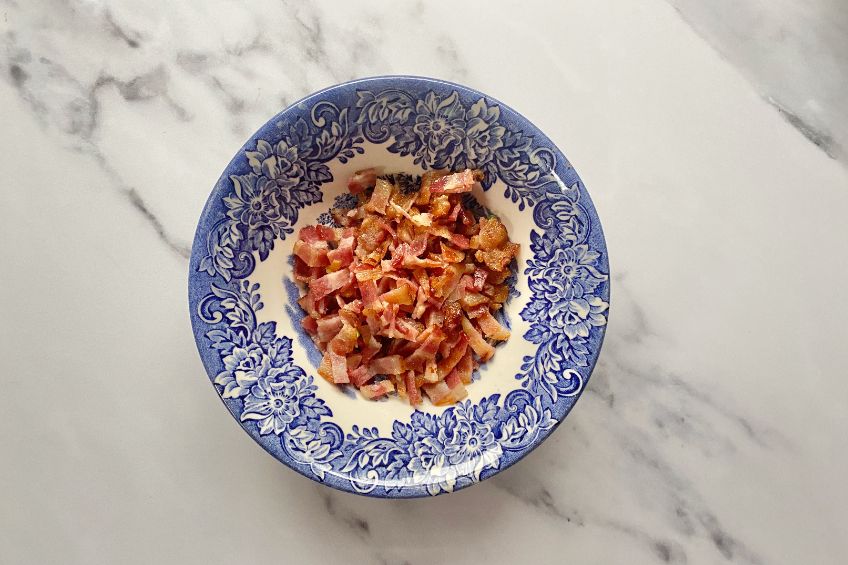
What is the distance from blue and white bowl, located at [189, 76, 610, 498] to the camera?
1.05 m

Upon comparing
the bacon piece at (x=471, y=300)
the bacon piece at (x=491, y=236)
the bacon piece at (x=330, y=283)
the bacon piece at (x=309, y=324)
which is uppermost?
the bacon piece at (x=491, y=236)

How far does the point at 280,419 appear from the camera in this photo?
106cm

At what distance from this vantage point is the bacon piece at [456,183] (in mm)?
1158

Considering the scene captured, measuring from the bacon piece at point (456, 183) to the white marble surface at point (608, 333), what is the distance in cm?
23

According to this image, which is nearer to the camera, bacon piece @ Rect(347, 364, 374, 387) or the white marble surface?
bacon piece @ Rect(347, 364, 374, 387)

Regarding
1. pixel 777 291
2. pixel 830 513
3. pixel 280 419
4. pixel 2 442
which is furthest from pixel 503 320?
pixel 2 442

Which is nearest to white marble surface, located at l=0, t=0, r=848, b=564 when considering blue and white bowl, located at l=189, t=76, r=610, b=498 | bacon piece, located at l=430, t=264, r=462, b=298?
blue and white bowl, located at l=189, t=76, r=610, b=498

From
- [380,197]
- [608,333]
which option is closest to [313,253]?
[380,197]

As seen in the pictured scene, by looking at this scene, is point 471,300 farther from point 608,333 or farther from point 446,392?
point 608,333

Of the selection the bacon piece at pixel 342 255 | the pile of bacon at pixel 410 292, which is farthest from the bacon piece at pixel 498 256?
the bacon piece at pixel 342 255

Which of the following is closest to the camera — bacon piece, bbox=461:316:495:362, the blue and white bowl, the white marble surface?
the blue and white bowl

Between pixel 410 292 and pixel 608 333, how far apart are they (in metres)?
0.41

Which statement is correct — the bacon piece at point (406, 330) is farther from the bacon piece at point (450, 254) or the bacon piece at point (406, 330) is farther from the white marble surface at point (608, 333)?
Answer: the white marble surface at point (608, 333)

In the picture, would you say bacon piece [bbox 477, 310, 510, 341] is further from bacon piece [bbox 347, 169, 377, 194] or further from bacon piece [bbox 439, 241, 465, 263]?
bacon piece [bbox 347, 169, 377, 194]
